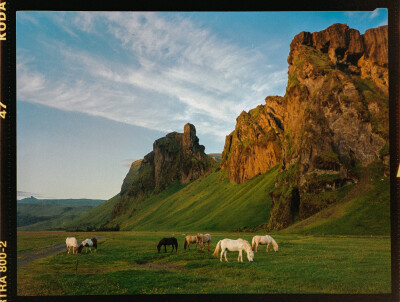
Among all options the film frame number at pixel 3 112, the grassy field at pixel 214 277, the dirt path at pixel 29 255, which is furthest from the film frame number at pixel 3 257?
the dirt path at pixel 29 255

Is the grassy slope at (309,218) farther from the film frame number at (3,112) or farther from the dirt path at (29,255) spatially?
the film frame number at (3,112)

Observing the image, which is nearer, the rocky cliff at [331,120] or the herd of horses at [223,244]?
the herd of horses at [223,244]

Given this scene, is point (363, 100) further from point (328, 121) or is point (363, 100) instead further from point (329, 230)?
point (329, 230)

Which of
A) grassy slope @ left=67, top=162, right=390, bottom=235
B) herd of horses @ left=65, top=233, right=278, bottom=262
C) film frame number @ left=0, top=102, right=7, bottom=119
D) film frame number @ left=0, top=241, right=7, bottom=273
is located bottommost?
grassy slope @ left=67, top=162, right=390, bottom=235

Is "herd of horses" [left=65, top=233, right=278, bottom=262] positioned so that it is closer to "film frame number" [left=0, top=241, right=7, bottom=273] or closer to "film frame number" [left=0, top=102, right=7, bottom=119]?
"film frame number" [left=0, top=241, right=7, bottom=273]

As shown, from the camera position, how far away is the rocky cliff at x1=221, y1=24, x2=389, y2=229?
125 meters

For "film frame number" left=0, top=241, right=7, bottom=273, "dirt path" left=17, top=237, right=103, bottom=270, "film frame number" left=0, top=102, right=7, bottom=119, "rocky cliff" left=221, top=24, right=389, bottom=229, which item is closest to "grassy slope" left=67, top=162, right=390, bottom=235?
"rocky cliff" left=221, top=24, right=389, bottom=229

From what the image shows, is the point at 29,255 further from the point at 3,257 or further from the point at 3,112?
the point at 3,112

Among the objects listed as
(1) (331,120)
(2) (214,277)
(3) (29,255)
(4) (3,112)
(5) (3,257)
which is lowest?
(3) (29,255)

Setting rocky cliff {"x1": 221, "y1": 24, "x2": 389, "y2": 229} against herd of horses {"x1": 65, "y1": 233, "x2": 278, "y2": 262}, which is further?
rocky cliff {"x1": 221, "y1": 24, "x2": 389, "y2": 229}

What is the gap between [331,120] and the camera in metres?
135

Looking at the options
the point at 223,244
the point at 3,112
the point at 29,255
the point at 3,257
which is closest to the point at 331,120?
the point at 223,244

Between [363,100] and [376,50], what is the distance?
26.6 m

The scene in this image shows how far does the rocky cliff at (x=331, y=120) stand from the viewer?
409 feet
